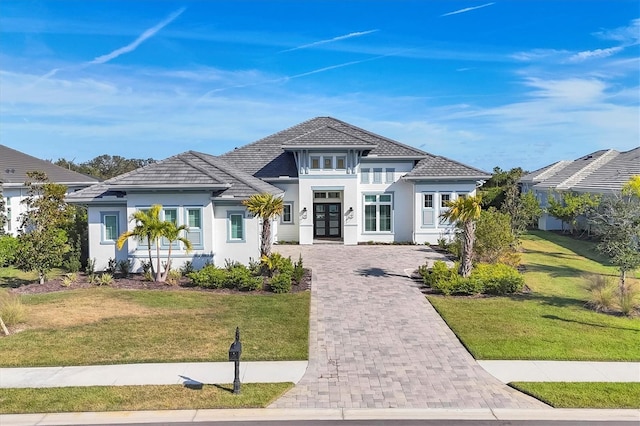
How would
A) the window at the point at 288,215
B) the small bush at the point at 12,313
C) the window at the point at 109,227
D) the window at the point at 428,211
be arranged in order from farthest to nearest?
the window at the point at 288,215
the window at the point at 428,211
the window at the point at 109,227
the small bush at the point at 12,313

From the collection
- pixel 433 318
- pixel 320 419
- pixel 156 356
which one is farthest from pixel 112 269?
pixel 320 419

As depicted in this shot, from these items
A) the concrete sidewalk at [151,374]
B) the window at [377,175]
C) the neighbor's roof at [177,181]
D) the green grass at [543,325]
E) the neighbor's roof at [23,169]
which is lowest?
the concrete sidewalk at [151,374]

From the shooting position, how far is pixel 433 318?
559 inches

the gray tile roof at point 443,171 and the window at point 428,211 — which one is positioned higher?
the gray tile roof at point 443,171

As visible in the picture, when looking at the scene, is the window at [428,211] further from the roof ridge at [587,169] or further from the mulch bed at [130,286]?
the roof ridge at [587,169]

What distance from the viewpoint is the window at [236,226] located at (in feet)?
67.5

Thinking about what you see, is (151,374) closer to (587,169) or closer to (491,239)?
(491,239)

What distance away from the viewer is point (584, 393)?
354 inches

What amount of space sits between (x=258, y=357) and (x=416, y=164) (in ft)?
66.2

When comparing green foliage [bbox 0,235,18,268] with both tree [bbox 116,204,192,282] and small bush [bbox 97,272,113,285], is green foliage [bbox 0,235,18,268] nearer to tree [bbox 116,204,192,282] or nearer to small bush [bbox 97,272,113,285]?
small bush [bbox 97,272,113,285]

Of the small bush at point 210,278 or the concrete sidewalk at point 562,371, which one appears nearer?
A: the concrete sidewalk at point 562,371

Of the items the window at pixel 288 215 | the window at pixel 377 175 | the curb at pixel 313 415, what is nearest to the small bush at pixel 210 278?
the curb at pixel 313 415

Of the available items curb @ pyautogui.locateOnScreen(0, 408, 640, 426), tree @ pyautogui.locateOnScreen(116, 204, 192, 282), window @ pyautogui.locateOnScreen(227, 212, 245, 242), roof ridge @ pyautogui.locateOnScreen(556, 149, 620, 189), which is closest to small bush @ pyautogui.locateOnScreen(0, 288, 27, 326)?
tree @ pyautogui.locateOnScreen(116, 204, 192, 282)

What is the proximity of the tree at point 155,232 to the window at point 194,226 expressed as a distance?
1.59ft
